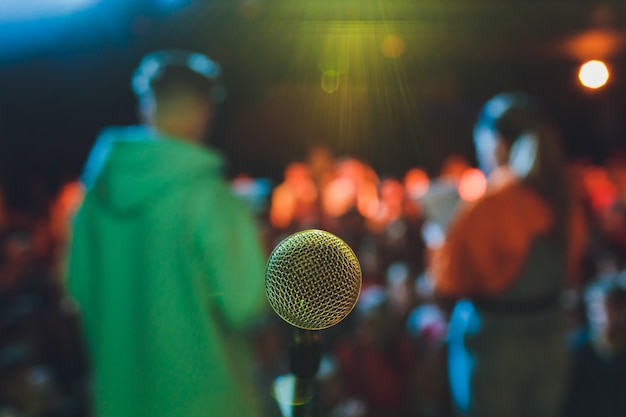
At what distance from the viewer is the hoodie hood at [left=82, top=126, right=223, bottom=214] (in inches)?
47.1

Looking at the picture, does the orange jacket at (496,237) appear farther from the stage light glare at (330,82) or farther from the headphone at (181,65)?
the stage light glare at (330,82)

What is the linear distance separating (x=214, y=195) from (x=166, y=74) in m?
0.36

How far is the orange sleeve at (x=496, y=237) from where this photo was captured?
5.25ft

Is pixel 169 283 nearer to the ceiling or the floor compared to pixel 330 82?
nearer to the floor

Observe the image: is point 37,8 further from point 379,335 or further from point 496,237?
point 496,237

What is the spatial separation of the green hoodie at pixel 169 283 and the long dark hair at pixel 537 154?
3.10 feet

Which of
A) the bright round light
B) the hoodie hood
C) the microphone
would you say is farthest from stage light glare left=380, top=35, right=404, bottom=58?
the microphone

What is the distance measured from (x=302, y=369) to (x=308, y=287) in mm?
122

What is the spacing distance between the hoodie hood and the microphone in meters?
0.62

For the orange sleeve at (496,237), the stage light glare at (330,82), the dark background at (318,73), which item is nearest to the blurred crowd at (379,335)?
the orange sleeve at (496,237)

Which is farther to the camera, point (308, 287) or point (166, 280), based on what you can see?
point (166, 280)

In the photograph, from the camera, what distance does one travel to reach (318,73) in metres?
7.16

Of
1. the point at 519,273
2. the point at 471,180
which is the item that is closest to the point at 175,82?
the point at 519,273

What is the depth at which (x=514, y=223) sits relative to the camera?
5.23 ft
